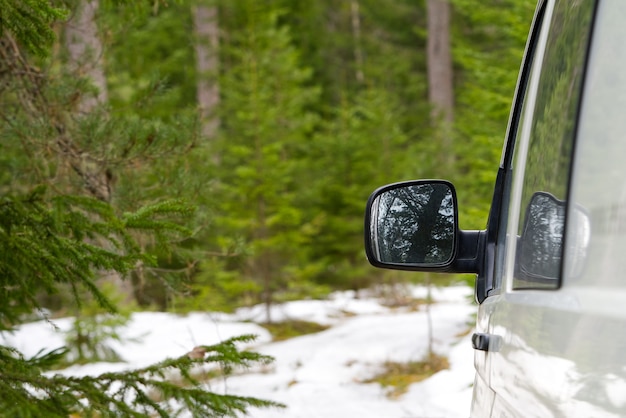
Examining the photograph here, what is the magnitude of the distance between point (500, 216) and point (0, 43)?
3.35 meters

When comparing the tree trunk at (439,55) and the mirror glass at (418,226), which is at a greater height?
the tree trunk at (439,55)

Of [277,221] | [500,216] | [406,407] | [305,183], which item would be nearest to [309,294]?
[277,221]

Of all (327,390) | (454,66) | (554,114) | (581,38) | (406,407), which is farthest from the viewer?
(454,66)

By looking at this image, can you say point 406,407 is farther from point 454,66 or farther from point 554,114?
point 454,66

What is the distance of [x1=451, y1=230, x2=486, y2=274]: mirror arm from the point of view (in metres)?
2.18

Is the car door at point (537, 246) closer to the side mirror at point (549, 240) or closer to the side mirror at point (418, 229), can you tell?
the side mirror at point (549, 240)

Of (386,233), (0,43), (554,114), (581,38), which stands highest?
(0,43)

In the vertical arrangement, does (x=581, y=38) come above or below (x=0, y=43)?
below

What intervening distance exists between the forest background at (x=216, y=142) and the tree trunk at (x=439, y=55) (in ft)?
0.16

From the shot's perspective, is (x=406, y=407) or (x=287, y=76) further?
(x=287, y=76)

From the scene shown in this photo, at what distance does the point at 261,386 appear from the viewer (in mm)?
8289

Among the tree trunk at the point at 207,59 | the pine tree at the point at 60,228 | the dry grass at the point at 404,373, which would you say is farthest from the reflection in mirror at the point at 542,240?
the tree trunk at the point at 207,59

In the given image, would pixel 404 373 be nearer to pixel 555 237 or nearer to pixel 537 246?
pixel 537 246

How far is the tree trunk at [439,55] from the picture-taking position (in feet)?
64.5
